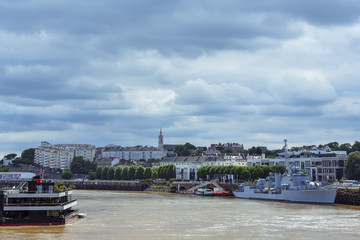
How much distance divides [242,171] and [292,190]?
50553mm

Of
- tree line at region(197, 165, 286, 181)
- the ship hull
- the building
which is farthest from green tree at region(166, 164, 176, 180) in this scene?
the ship hull

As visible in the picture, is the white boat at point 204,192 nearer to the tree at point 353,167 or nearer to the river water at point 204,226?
the tree at point 353,167

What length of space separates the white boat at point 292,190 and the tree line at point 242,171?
24722mm

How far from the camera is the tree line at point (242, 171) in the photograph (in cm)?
15250

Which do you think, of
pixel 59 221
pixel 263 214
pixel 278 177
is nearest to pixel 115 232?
pixel 59 221

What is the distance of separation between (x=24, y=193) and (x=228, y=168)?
10837 cm

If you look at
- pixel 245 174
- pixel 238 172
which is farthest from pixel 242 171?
pixel 238 172

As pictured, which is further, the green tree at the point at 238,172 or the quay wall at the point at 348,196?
the green tree at the point at 238,172

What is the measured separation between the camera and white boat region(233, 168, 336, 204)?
9962 cm

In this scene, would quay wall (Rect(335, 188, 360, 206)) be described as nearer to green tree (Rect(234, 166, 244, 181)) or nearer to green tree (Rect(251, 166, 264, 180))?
green tree (Rect(251, 166, 264, 180))

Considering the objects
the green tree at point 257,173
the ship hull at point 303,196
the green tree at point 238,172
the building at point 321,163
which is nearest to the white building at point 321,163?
the building at point 321,163

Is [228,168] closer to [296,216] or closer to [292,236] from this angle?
[296,216]

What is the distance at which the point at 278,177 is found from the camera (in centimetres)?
11788

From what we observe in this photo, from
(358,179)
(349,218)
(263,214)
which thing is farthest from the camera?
(358,179)
